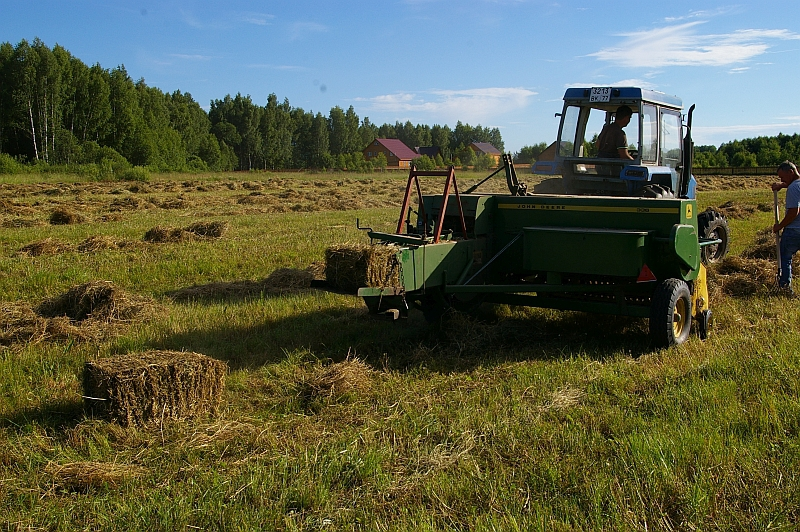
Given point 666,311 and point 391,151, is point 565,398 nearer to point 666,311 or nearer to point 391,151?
point 666,311

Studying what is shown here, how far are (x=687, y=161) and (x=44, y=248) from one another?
407 inches

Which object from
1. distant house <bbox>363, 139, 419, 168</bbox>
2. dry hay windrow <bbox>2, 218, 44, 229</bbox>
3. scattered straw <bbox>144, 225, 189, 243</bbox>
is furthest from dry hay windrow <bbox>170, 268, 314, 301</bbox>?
distant house <bbox>363, 139, 419, 168</bbox>

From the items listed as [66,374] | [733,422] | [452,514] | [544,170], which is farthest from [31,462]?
[544,170]

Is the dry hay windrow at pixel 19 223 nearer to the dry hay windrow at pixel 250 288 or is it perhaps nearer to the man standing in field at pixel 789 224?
the dry hay windrow at pixel 250 288

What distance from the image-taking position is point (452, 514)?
3578 mm

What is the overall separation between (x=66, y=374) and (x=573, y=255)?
181 inches

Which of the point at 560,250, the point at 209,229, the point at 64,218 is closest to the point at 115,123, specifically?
the point at 64,218

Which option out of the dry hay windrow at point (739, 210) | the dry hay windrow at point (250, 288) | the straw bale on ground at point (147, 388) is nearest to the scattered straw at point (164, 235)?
the dry hay windrow at point (250, 288)

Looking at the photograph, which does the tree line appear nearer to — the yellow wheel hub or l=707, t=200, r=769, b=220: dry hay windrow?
l=707, t=200, r=769, b=220: dry hay windrow

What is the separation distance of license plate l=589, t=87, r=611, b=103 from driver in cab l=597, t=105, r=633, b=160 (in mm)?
267

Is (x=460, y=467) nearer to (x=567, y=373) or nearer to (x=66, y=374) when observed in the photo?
(x=567, y=373)

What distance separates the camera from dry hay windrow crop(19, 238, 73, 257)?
1170 cm

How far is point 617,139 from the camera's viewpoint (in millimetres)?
8961

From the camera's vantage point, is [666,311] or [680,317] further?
[680,317]
